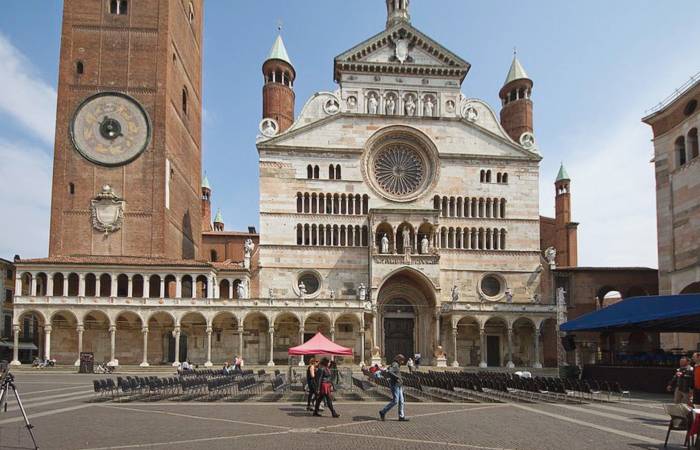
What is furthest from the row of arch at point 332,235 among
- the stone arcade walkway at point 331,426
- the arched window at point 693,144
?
the stone arcade walkway at point 331,426

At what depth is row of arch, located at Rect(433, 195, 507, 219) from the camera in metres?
52.6

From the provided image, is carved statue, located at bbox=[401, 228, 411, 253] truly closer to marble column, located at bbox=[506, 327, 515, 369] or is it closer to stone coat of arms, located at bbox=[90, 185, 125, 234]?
marble column, located at bbox=[506, 327, 515, 369]

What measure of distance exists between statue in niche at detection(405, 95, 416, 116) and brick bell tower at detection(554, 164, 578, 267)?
22.7 meters

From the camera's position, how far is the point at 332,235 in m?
51.2

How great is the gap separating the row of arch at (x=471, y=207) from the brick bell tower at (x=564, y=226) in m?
15.1

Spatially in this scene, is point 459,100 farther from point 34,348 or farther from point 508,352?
point 34,348

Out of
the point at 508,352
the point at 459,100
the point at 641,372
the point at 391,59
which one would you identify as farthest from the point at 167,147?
the point at 641,372

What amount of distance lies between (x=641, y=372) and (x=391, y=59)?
33690mm

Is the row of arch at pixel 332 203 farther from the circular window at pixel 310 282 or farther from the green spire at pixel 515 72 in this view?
the green spire at pixel 515 72

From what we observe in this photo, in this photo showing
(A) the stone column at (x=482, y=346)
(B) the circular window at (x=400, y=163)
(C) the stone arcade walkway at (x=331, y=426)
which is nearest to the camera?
(C) the stone arcade walkway at (x=331, y=426)

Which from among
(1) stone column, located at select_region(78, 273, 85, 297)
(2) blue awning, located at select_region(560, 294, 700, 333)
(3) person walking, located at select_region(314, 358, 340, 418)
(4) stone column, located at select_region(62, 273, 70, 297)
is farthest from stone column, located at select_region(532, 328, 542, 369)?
(4) stone column, located at select_region(62, 273, 70, 297)

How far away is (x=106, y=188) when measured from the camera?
167 ft

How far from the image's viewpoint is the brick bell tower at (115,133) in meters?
50.7

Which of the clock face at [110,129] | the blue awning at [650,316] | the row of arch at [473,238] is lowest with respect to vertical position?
the blue awning at [650,316]
